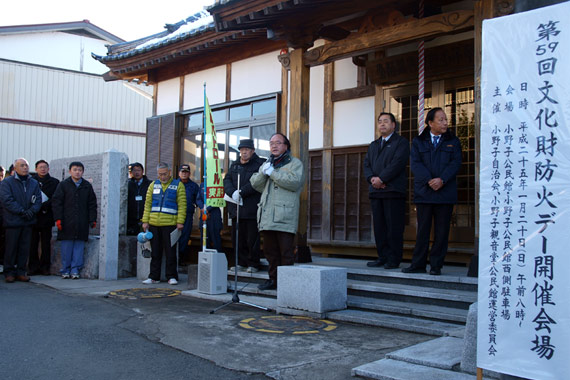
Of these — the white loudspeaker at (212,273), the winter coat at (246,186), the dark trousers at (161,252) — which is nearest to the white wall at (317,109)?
the winter coat at (246,186)

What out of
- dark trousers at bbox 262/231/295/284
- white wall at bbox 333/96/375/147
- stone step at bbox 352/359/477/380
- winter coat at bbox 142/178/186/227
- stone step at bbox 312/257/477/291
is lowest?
stone step at bbox 352/359/477/380

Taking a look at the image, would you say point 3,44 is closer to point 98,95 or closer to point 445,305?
point 98,95

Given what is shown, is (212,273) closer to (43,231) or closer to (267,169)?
(267,169)

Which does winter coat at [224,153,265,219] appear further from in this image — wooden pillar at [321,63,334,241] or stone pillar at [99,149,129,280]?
stone pillar at [99,149,129,280]

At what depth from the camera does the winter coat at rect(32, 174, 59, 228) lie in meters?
9.44

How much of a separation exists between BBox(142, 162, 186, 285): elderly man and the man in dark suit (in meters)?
3.34

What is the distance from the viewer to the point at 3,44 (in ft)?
80.9

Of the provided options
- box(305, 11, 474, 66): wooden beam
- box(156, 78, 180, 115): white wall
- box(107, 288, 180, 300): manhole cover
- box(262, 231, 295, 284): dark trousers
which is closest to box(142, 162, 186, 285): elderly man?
box(107, 288, 180, 300): manhole cover

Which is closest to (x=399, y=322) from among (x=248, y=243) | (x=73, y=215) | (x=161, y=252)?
(x=248, y=243)

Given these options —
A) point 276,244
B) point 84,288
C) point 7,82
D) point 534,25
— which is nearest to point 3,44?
point 7,82

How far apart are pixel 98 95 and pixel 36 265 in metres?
16.6

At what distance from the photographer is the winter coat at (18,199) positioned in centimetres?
855

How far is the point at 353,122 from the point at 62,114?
1851cm

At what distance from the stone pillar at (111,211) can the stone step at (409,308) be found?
15.6ft
